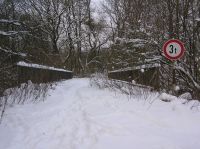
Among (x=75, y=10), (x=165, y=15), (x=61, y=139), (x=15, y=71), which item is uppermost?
(x=75, y=10)

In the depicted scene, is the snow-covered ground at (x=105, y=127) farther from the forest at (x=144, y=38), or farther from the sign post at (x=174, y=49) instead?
the forest at (x=144, y=38)

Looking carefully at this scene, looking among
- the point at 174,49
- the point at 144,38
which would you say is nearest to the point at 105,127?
the point at 174,49

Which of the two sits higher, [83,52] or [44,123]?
[83,52]

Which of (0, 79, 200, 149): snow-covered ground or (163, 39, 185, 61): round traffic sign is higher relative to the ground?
(163, 39, 185, 61): round traffic sign

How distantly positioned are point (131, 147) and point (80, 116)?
2.63 metres

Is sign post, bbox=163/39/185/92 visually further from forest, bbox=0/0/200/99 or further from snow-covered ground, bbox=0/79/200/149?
snow-covered ground, bbox=0/79/200/149

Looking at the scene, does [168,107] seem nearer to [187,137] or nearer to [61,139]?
[187,137]

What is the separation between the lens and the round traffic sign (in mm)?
9109

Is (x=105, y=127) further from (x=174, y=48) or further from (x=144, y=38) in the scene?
(x=144, y=38)

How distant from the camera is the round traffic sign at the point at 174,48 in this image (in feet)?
29.9

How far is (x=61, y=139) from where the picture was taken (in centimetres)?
503

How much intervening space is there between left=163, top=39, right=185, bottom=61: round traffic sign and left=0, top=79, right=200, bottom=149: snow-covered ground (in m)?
1.95

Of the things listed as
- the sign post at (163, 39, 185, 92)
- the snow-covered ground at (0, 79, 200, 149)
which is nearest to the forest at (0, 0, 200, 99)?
the sign post at (163, 39, 185, 92)

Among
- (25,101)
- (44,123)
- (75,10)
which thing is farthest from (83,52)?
(44,123)
